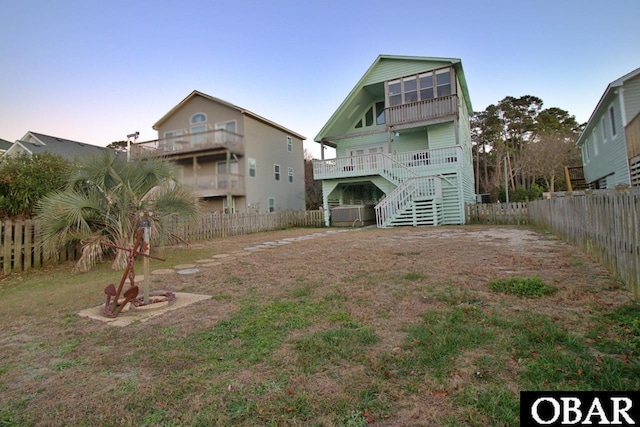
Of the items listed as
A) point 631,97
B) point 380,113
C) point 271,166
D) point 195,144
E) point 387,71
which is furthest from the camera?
point 271,166

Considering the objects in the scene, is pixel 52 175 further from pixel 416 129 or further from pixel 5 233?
pixel 416 129

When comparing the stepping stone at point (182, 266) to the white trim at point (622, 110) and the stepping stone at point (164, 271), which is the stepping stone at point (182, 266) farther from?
the white trim at point (622, 110)

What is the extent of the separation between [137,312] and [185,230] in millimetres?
8738

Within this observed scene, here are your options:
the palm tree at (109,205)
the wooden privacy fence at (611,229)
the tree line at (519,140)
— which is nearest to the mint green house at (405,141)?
the wooden privacy fence at (611,229)

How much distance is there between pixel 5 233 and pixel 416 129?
18.1 meters

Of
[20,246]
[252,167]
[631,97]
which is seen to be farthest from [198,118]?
[631,97]

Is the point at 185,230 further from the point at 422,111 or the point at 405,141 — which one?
the point at 405,141

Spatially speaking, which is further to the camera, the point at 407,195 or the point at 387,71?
the point at 387,71

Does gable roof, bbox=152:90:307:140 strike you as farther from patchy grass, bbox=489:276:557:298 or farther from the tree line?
the tree line

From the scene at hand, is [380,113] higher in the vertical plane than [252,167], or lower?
higher

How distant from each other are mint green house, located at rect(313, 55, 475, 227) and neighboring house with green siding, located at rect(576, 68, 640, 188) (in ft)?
19.5

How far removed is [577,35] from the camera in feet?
48.3

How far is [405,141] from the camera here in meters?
20.1

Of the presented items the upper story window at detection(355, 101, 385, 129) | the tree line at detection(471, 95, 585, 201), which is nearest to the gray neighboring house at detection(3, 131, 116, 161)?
the upper story window at detection(355, 101, 385, 129)
